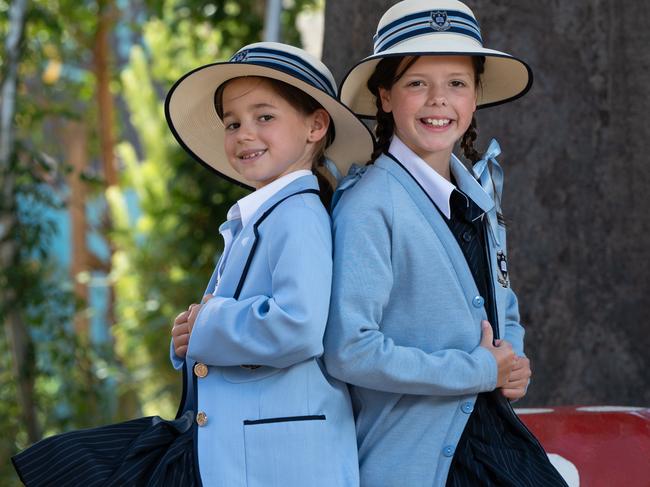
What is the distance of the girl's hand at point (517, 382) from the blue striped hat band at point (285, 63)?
76cm

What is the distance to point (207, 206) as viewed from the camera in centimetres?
994

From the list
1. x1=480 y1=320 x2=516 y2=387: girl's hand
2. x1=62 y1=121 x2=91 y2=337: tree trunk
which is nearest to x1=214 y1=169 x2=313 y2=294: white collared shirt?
x1=480 y1=320 x2=516 y2=387: girl's hand

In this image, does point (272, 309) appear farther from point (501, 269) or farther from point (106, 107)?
point (106, 107)

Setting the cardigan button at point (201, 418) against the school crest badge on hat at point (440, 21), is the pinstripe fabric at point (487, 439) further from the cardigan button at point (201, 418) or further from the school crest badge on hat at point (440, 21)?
the cardigan button at point (201, 418)

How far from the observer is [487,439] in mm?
2564

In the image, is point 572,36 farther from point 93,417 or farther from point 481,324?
point 93,417

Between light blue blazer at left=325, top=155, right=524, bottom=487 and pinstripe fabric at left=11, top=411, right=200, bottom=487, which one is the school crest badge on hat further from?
pinstripe fabric at left=11, top=411, right=200, bottom=487

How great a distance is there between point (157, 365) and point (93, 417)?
6.28ft

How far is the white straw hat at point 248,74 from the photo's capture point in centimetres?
265

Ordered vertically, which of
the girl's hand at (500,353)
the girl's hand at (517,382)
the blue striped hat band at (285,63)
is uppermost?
the blue striped hat band at (285,63)

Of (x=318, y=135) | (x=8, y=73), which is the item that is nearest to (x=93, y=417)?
(x=8, y=73)

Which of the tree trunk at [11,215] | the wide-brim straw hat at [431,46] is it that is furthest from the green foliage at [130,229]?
the wide-brim straw hat at [431,46]

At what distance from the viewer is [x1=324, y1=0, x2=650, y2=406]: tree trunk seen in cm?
425

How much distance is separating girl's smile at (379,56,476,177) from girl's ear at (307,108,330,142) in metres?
0.17
